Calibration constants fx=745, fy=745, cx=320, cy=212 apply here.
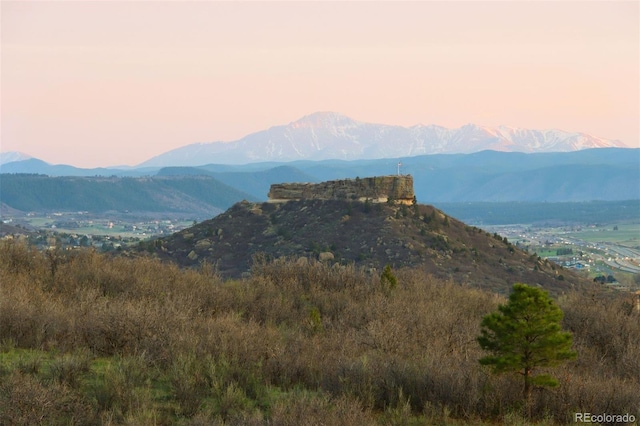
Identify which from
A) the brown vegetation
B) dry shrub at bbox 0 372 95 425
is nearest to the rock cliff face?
the brown vegetation

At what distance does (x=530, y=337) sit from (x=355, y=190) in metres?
46.4

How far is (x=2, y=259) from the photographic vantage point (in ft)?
91.8

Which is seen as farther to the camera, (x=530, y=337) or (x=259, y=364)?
(x=259, y=364)

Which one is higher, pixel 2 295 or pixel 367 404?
pixel 2 295

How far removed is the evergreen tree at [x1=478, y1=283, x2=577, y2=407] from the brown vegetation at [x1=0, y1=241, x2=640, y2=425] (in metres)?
0.70

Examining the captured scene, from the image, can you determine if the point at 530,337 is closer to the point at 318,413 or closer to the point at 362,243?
the point at 318,413

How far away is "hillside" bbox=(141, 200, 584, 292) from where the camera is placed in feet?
164

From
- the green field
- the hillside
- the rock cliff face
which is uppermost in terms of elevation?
the rock cliff face

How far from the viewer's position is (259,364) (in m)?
16.0

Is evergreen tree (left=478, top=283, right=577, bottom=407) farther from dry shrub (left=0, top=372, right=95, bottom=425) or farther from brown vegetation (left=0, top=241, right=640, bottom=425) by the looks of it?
dry shrub (left=0, top=372, right=95, bottom=425)

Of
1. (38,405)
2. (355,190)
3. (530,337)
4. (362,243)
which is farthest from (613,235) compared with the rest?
(38,405)

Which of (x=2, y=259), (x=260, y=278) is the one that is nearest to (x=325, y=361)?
(x=260, y=278)

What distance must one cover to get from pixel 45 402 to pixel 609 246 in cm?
14819

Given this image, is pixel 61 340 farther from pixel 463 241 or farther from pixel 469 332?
pixel 463 241
